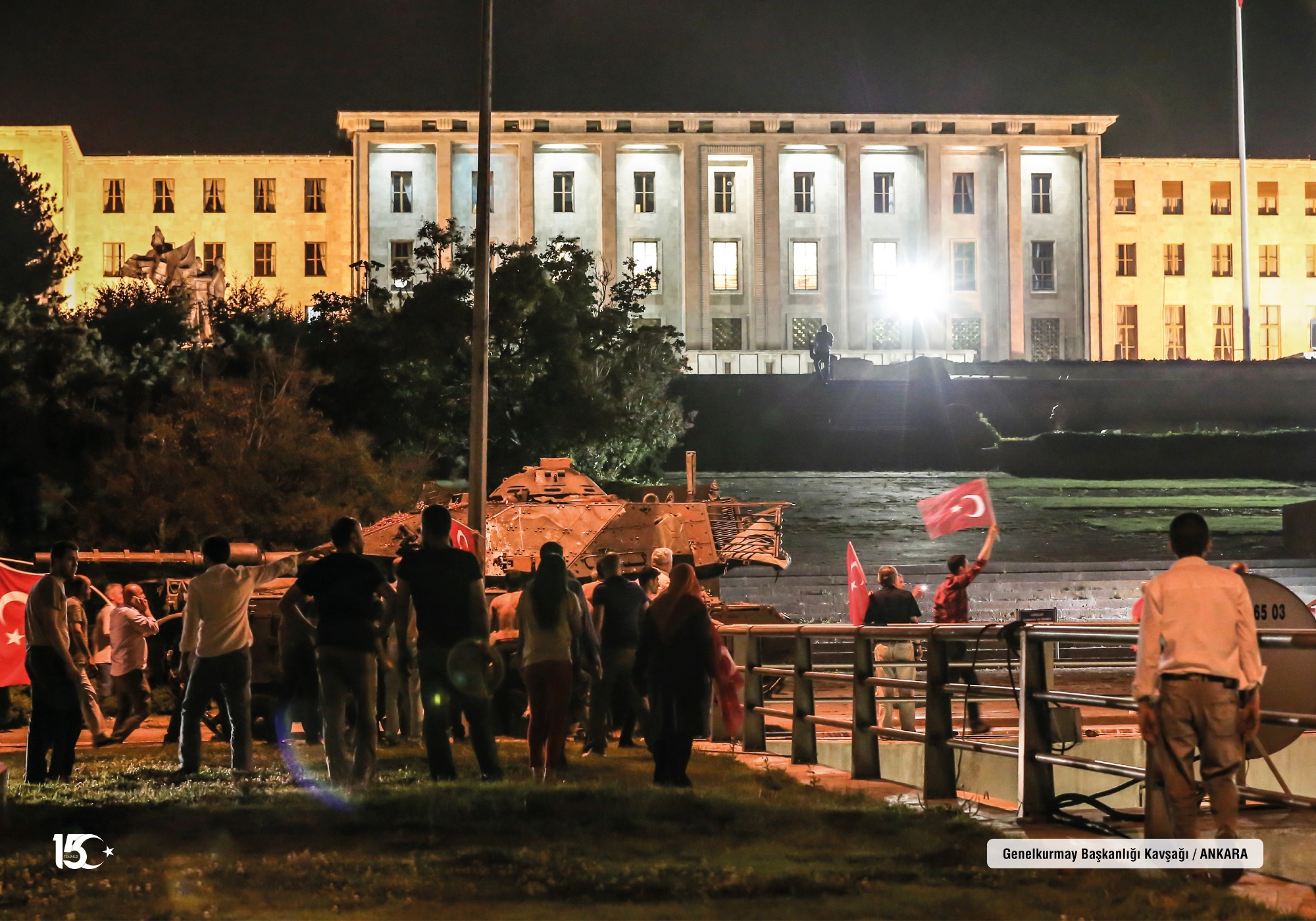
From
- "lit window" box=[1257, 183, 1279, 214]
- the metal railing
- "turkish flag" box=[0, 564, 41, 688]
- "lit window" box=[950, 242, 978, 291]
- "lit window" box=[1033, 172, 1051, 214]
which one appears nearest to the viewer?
the metal railing

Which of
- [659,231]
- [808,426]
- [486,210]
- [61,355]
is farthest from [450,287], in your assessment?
[659,231]

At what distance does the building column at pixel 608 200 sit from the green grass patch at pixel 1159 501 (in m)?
43.9

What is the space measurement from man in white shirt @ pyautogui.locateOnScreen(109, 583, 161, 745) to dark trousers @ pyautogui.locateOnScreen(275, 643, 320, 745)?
2.29 metres

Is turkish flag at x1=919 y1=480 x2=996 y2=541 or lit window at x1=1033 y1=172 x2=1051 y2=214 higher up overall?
lit window at x1=1033 y1=172 x2=1051 y2=214

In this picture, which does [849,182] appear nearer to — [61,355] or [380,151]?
[380,151]

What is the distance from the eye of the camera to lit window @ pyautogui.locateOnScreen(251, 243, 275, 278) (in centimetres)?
8738

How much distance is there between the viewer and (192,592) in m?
10.2

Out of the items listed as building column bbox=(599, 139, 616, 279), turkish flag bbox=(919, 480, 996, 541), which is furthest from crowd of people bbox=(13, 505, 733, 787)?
building column bbox=(599, 139, 616, 279)

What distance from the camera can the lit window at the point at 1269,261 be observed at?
8888cm

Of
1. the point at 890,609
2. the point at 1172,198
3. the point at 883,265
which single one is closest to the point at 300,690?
the point at 890,609

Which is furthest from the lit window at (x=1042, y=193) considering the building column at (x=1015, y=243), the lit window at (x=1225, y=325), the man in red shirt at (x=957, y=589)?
the man in red shirt at (x=957, y=589)

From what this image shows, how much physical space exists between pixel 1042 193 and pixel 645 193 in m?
21.2

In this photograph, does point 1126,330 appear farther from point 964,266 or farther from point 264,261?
point 264,261

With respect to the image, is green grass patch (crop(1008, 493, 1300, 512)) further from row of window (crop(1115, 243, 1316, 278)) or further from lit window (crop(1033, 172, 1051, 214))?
row of window (crop(1115, 243, 1316, 278))
